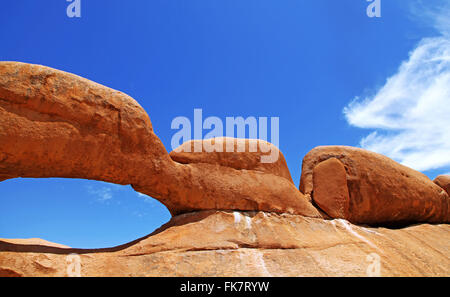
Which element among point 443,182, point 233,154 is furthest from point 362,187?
point 443,182

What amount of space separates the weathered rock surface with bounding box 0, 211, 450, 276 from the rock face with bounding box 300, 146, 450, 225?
2.64ft

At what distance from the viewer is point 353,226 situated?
793 cm

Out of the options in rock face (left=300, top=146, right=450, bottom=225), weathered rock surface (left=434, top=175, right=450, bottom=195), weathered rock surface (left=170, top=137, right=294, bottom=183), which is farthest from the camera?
weathered rock surface (left=434, top=175, right=450, bottom=195)

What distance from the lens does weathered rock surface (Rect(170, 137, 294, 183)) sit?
718 centimetres

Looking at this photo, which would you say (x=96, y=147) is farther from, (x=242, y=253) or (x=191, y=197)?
(x=242, y=253)

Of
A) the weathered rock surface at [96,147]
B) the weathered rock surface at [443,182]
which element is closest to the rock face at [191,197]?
the weathered rock surface at [96,147]

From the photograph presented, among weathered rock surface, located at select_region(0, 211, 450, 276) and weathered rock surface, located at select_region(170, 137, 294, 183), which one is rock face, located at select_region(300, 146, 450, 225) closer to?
weathered rock surface, located at select_region(0, 211, 450, 276)

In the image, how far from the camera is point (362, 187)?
8.67m

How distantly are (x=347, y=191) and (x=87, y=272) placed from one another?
6.17 metres

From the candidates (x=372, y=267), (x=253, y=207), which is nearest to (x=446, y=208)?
(x=372, y=267)

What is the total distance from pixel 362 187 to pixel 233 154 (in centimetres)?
367

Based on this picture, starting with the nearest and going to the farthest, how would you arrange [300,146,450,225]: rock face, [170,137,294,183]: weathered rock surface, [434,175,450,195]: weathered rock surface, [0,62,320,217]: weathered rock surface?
[0,62,320,217]: weathered rock surface, [170,137,294,183]: weathered rock surface, [300,146,450,225]: rock face, [434,175,450,195]: weathered rock surface

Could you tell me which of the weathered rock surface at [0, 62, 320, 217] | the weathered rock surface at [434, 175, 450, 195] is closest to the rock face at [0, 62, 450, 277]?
the weathered rock surface at [0, 62, 320, 217]
